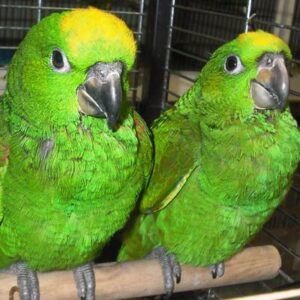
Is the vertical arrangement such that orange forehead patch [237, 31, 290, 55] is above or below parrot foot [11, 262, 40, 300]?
above

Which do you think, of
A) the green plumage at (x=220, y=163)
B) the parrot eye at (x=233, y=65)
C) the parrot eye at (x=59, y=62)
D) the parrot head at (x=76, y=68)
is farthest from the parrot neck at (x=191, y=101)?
the parrot eye at (x=59, y=62)

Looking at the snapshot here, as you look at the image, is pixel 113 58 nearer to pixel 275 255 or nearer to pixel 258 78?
pixel 258 78

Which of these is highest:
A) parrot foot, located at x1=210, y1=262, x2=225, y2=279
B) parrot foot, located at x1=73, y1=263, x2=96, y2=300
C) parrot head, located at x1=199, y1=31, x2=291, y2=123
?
parrot head, located at x1=199, y1=31, x2=291, y2=123

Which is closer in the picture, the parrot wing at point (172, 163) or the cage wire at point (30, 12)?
the parrot wing at point (172, 163)

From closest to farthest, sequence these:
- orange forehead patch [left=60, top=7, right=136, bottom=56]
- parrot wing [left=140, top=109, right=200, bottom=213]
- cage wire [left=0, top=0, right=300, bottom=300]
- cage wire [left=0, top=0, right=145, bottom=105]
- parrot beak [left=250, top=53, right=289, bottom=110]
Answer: orange forehead patch [left=60, top=7, right=136, bottom=56]
parrot beak [left=250, top=53, right=289, bottom=110]
parrot wing [left=140, top=109, right=200, bottom=213]
cage wire [left=0, top=0, right=300, bottom=300]
cage wire [left=0, top=0, right=145, bottom=105]

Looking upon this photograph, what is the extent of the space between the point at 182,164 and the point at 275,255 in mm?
337

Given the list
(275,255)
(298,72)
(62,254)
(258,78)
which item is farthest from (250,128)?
(298,72)

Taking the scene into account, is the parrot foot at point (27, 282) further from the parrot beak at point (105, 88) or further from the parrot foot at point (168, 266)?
the parrot beak at point (105, 88)

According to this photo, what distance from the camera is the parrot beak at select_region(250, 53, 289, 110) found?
98 cm

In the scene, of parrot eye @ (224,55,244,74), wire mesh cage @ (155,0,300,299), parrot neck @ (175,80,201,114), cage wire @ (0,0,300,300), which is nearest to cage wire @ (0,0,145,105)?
cage wire @ (0,0,300,300)

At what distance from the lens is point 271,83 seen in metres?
0.99

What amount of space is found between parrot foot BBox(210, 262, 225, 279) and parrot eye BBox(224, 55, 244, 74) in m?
0.47

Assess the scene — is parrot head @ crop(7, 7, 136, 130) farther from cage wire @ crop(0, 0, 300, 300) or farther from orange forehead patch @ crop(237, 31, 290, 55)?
cage wire @ crop(0, 0, 300, 300)

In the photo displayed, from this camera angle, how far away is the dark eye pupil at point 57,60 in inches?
31.7
